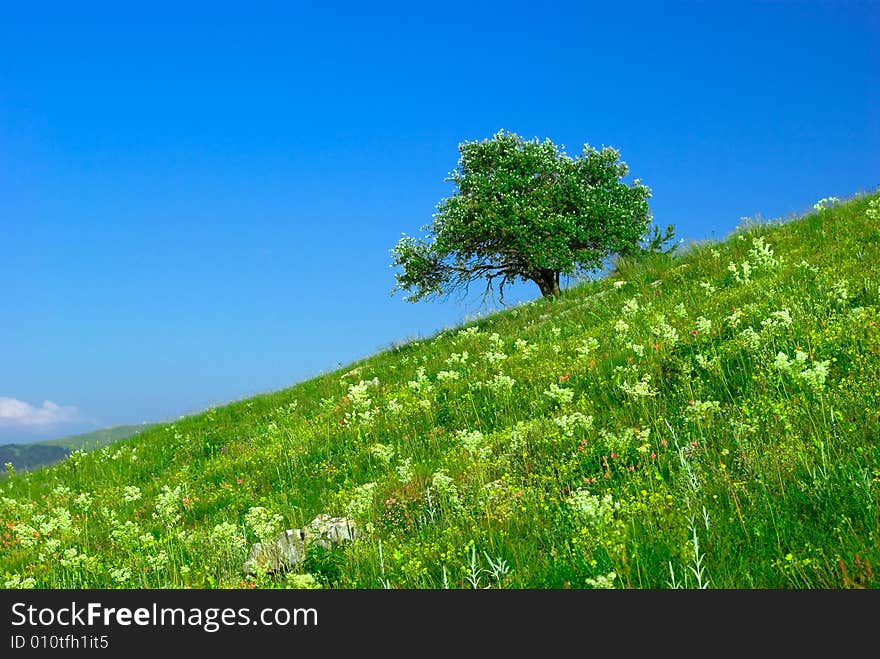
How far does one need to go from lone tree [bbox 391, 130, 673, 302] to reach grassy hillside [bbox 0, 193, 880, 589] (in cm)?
1515

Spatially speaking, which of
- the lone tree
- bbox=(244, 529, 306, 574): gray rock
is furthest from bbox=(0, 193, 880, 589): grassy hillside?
the lone tree

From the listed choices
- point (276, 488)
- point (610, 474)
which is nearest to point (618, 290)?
point (276, 488)

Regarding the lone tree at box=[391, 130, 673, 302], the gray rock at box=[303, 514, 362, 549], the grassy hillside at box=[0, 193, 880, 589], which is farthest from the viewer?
the lone tree at box=[391, 130, 673, 302]

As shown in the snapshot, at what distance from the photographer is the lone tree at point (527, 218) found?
29.6 meters

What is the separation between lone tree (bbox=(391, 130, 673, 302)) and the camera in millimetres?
29602

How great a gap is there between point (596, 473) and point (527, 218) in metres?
24.1

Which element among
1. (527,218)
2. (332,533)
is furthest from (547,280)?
(332,533)

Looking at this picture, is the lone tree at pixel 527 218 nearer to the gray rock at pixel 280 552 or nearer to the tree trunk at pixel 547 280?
the tree trunk at pixel 547 280

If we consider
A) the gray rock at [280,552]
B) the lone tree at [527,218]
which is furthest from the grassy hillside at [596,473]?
the lone tree at [527,218]

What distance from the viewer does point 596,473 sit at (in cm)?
629

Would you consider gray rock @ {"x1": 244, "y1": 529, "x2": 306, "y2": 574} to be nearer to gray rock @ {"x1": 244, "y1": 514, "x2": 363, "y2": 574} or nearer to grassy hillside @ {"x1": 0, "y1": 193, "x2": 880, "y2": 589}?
gray rock @ {"x1": 244, "y1": 514, "x2": 363, "y2": 574}

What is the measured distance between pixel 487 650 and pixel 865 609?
1.76 meters

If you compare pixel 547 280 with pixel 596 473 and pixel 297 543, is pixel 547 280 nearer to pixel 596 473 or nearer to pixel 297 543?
pixel 596 473

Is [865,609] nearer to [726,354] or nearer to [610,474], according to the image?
[610,474]
